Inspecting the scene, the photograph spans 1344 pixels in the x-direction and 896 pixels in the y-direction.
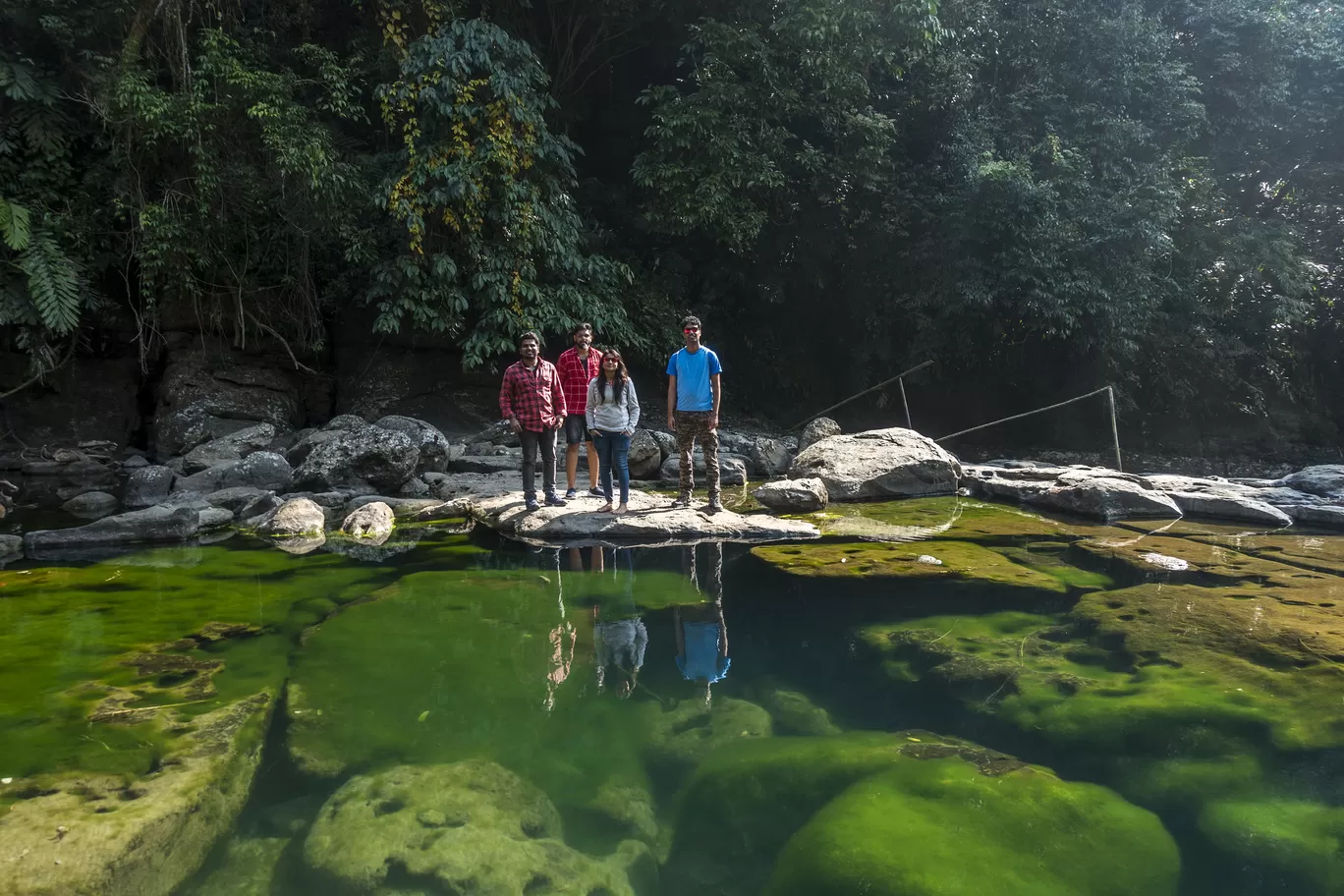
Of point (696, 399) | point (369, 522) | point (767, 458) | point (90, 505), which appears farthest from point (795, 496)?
point (90, 505)

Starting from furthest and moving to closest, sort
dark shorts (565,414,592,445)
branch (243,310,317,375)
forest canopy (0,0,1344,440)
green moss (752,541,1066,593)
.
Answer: branch (243,310,317,375)
forest canopy (0,0,1344,440)
dark shorts (565,414,592,445)
green moss (752,541,1066,593)

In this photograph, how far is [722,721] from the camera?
326 centimetres

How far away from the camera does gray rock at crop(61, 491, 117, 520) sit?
8000 millimetres

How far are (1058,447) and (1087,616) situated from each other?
12055 millimetres

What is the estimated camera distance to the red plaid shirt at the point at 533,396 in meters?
6.72

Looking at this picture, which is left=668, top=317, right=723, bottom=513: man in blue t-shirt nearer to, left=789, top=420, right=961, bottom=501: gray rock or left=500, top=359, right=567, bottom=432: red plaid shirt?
left=500, top=359, right=567, bottom=432: red plaid shirt

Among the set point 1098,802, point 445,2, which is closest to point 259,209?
point 445,2

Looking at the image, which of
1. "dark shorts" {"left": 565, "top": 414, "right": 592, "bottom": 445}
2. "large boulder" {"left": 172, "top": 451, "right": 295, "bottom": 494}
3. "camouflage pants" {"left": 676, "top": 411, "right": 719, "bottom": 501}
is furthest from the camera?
"large boulder" {"left": 172, "top": 451, "right": 295, "bottom": 494}

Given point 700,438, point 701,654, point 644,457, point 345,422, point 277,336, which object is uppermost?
point 277,336

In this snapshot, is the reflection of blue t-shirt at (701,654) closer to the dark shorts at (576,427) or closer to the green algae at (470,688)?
the green algae at (470,688)

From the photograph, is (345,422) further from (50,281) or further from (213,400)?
(50,281)

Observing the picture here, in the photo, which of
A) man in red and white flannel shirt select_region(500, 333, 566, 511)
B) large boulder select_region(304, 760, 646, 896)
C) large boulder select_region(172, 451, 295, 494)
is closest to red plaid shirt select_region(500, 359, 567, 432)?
man in red and white flannel shirt select_region(500, 333, 566, 511)

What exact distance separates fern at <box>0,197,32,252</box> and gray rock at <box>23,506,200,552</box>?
425 cm

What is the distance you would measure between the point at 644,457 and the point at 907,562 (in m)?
4.42
